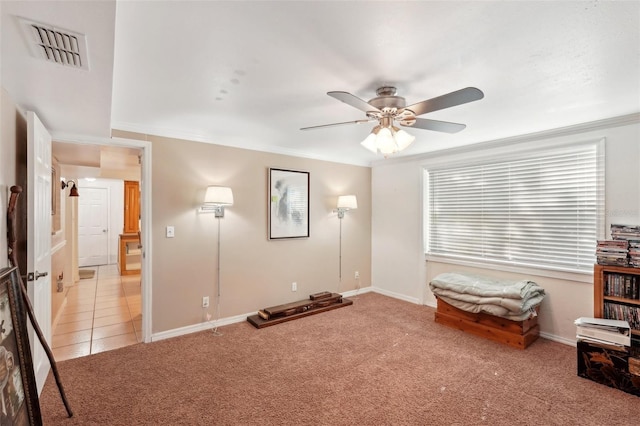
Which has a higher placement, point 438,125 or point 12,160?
point 438,125

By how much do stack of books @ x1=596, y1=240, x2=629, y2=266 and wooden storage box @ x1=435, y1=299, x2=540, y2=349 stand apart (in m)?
0.90

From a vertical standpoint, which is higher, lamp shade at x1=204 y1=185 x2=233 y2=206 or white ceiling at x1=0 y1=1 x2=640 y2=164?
white ceiling at x1=0 y1=1 x2=640 y2=164

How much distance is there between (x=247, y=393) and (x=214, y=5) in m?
2.51

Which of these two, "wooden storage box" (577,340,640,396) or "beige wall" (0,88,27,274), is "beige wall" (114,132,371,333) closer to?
"beige wall" (0,88,27,274)

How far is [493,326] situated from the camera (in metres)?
3.25

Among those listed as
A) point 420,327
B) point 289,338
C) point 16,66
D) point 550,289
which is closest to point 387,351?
point 420,327

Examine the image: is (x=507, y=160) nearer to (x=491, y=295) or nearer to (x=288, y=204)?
(x=491, y=295)

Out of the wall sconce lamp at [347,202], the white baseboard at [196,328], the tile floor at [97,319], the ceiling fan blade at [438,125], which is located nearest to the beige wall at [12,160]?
the tile floor at [97,319]

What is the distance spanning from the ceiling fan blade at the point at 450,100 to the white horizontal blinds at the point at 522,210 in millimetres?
2291

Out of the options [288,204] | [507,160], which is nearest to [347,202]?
[288,204]

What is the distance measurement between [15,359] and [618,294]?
174 inches

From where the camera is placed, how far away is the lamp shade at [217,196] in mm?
3299

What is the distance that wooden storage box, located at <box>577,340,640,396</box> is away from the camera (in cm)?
232

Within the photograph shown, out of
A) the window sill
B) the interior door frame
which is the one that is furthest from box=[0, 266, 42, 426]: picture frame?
the window sill
